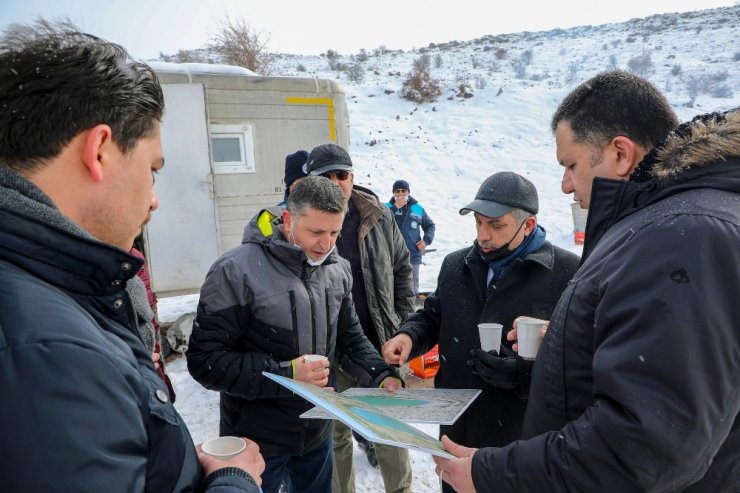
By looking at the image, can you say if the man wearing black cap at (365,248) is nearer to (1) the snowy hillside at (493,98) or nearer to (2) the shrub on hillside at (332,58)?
(1) the snowy hillside at (493,98)

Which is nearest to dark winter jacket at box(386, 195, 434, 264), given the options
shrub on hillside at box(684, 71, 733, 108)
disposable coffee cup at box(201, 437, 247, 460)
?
disposable coffee cup at box(201, 437, 247, 460)

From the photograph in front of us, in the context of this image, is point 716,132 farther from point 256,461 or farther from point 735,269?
point 256,461

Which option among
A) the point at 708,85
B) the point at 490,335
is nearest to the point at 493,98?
the point at 708,85

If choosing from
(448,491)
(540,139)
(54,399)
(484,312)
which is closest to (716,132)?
(484,312)

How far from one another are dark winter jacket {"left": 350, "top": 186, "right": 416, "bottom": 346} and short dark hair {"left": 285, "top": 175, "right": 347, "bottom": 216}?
1043 mm

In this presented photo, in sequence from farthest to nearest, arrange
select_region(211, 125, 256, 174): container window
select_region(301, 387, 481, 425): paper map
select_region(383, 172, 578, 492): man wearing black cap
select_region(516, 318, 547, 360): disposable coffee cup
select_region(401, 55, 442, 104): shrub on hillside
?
select_region(401, 55, 442, 104): shrub on hillside, select_region(211, 125, 256, 174): container window, select_region(383, 172, 578, 492): man wearing black cap, select_region(516, 318, 547, 360): disposable coffee cup, select_region(301, 387, 481, 425): paper map

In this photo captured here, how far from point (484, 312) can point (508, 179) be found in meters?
0.73

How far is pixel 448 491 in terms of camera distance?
8.49 feet

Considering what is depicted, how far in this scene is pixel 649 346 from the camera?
3.47 ft

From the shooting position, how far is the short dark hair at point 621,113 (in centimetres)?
152

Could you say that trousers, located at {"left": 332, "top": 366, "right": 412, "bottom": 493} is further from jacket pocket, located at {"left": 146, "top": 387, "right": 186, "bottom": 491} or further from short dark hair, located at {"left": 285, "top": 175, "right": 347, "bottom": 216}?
jacket pocket, located at {"left": 146, "top": 387, "right": 186, "bottom": 491}

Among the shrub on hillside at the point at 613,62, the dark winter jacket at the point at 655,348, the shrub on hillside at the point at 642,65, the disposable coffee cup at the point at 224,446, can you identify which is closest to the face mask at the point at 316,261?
the disposable coffee cup at the point at 224,446

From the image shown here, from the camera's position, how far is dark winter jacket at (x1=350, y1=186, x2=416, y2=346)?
354cm

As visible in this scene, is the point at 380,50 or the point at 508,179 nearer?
the point at 508,179
